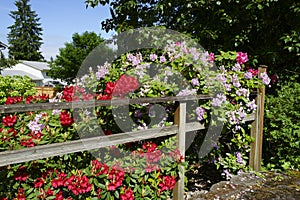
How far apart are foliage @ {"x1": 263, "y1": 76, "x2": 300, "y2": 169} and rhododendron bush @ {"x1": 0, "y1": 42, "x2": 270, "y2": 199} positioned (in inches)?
21.5

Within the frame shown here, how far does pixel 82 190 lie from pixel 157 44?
2.32m

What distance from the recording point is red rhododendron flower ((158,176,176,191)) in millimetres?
2385

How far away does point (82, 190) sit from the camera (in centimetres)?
207

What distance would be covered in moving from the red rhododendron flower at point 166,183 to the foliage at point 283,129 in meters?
1.67

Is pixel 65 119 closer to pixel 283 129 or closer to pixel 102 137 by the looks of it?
pixel 102 137

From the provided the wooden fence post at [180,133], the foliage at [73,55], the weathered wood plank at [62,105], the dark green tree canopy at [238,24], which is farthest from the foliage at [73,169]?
the foliage at [73,55]

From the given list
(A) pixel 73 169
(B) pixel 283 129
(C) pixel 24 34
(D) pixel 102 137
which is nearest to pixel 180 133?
(D) pixel 102 137

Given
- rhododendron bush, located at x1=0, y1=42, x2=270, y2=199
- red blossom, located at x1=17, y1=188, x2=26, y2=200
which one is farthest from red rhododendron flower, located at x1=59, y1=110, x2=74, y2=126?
red blossom, located at x1=17, y1=188, x2=26, y2=200

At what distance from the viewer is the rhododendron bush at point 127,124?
2.17m

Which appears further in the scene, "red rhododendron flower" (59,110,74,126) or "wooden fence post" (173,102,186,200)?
"wooden fence post" (173,102,186,200)

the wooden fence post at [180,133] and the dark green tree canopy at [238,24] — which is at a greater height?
the dark green tree canopy at [238,24]

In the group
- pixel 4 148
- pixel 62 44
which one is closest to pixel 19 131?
pixel 4 148

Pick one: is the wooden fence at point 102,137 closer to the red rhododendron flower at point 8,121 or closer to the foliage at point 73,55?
the red rhododendron flower at point 8,121

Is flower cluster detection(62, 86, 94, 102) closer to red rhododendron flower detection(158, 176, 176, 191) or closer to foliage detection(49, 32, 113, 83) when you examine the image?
red rhododendron flower detection(158, 176, 176, 191)
